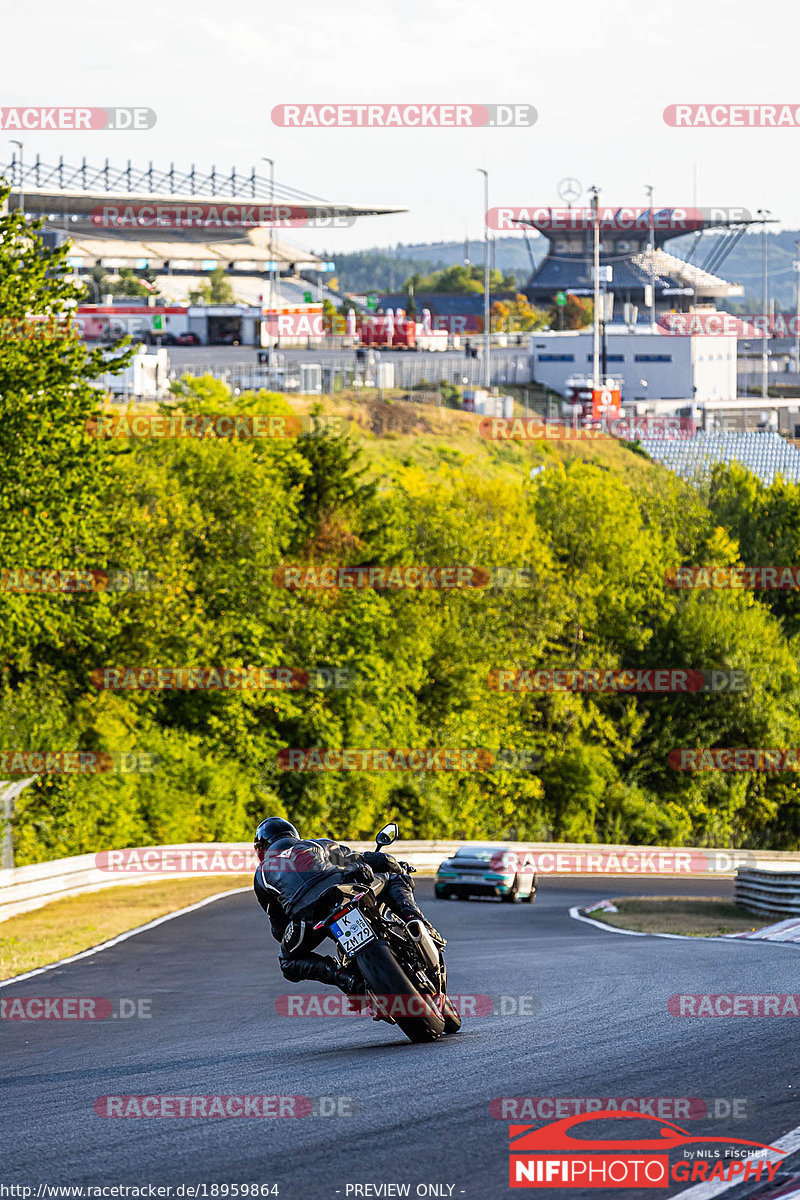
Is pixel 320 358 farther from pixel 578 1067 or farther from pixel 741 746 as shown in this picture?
pixel 578 1067

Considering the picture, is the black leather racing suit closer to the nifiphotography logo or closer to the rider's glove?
the rider's glove

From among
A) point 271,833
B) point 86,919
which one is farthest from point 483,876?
point 271,833

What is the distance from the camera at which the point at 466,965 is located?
15.2 metres

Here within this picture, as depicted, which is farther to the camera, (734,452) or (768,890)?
(734,452)

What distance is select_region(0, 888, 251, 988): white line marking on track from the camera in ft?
53.4

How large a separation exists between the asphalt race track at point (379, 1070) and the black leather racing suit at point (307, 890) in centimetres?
58

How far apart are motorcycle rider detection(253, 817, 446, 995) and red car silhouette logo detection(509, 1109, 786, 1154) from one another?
2072 mm

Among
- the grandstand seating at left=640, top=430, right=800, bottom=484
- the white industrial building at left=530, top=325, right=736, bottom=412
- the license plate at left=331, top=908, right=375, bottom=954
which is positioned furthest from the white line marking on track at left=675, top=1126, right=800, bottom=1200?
the white industrial building at left=530, top=325, right=736, bottom=412

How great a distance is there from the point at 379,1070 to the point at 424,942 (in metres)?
0.87

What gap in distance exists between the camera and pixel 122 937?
20.2 metres

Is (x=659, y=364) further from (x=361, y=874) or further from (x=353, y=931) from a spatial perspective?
(x=353, y=931)

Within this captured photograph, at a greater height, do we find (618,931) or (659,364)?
(659,364)

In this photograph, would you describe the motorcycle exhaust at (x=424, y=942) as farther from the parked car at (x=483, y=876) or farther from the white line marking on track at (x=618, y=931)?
the parked car at (x=483, y=876)

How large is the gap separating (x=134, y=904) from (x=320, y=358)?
67497 mm
